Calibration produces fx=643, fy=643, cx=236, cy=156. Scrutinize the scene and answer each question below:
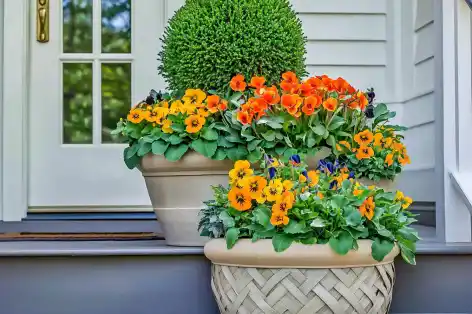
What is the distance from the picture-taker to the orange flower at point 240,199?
4.69ft

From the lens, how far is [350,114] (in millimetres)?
1731

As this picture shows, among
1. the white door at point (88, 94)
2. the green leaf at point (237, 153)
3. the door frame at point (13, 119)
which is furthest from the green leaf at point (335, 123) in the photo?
the door frame at point (13, 119)

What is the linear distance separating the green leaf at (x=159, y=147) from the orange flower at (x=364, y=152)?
50cm

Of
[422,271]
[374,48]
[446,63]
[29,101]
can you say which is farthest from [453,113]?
[29,101]

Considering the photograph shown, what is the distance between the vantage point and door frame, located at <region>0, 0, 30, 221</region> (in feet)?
8.91

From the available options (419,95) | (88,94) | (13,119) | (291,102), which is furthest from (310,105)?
(13,119)

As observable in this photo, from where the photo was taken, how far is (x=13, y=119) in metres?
2.72

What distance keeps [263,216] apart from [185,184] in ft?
1.28

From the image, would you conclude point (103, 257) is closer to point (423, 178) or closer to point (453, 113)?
point (453, 113)

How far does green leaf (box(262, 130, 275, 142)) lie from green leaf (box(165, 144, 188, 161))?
21 cm

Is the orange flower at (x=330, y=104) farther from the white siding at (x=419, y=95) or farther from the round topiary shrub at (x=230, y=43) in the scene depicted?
the white siding at (x=419, y=95)

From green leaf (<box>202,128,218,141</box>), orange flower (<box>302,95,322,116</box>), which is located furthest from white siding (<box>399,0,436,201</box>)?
A: green leaf (<box>202,128,218,141</box>)

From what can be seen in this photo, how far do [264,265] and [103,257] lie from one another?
449 millimetres

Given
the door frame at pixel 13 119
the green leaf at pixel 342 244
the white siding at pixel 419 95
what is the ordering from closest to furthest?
1. the green leaf at pixel 342 244
2. the white siding at pixel 419 95
3. the door frame at pixel 13 119
